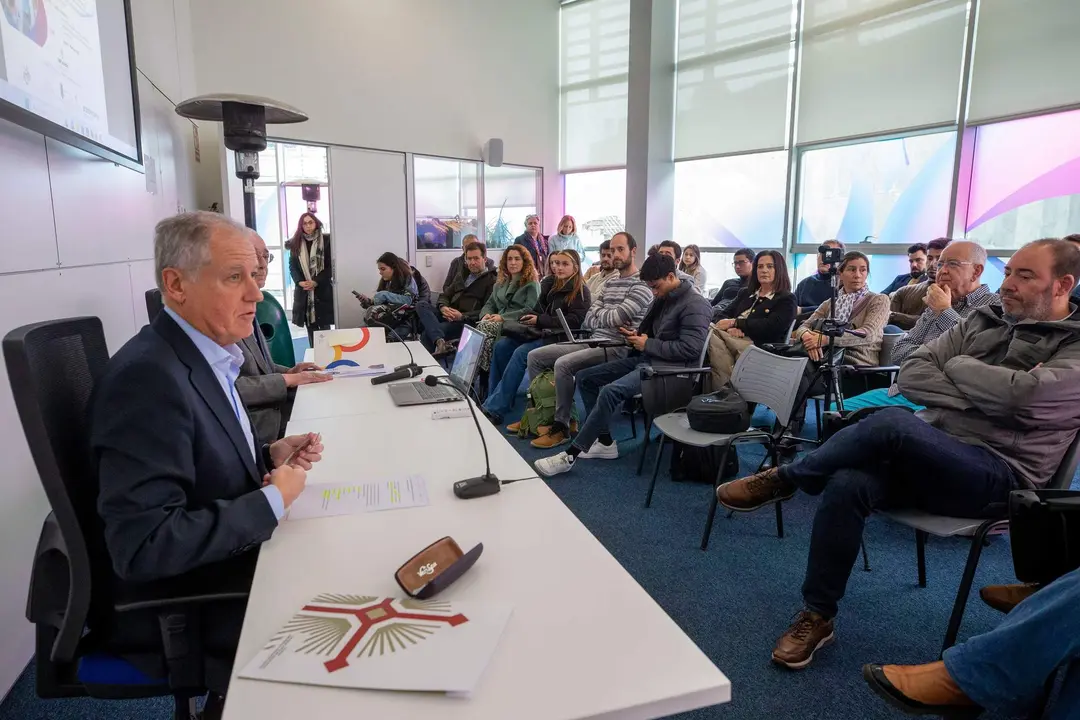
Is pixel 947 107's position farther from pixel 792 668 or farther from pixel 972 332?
pixel 792 668

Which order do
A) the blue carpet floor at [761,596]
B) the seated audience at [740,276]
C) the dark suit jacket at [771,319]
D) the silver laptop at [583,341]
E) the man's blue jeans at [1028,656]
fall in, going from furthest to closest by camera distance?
1. the seated audience at [740,276]
2. the silver laptop at [583,341]
3. the dark suit jacket at [771,319]
4. the blue carpet floor at [761,596]
5. the man's blue jeans at [1028,656]

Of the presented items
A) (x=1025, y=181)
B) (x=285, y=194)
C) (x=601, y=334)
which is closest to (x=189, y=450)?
(x=601, y=334)

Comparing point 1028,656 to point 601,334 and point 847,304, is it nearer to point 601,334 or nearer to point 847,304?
point 601,334

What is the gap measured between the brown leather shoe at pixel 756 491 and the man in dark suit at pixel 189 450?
1602mm

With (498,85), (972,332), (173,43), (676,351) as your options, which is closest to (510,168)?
(498,85)

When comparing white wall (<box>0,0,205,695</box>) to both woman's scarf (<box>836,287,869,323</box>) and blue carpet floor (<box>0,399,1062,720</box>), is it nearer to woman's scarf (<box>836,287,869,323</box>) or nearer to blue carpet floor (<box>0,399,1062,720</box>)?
blue carpet floor (<box>0,399,1062,720</box>)

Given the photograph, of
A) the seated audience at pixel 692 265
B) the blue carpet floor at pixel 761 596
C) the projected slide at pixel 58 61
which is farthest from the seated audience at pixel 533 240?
the projected slide at pixel 58 61

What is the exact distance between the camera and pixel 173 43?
5.04 m

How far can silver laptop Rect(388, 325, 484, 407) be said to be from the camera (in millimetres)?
2217

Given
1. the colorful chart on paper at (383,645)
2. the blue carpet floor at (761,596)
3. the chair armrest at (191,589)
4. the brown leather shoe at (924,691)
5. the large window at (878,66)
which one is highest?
the large window at (878,66)

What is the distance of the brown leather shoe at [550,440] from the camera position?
13.0 feet

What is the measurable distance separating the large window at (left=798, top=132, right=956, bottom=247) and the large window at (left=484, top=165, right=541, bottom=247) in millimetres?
4006

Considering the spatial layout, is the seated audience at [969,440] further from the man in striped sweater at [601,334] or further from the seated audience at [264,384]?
the man in striped sweater at [601,334]

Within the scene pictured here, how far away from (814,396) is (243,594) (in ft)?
11.3
